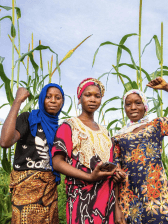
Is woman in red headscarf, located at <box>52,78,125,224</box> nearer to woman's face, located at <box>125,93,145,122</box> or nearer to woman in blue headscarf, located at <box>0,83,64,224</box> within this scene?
woman in blue headscarf, located at <box>0,83,64,224</box>

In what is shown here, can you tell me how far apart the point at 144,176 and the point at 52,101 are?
85cm

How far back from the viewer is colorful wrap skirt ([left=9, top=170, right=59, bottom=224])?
1.49 m

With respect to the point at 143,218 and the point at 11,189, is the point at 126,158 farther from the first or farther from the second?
the point at 11,189

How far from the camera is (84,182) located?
135 cm

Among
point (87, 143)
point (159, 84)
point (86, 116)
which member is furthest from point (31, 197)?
point (159, 84)

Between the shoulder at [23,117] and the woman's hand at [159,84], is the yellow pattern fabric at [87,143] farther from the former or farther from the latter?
the woman's hand at [159,84]

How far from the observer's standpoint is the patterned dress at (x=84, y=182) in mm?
1309

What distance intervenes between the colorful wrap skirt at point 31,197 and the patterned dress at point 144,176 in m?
0.51

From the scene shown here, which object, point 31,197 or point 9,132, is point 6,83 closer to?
point 9,132

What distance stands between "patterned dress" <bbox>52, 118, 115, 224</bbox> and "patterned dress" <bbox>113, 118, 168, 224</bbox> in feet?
0.39

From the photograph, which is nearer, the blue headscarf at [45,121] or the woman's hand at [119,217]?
the woman's hand at [119,217]

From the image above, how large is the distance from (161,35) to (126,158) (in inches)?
56.7

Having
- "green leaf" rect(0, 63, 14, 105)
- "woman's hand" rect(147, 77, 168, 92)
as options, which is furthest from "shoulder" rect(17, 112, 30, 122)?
"woman's hand" rect(147, 77, 168, 92)

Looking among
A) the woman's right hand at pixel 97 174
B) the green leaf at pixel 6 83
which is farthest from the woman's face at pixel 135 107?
the green leaf at pixel 6 83
